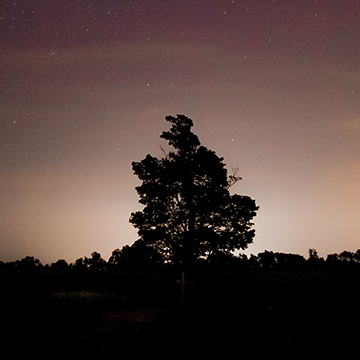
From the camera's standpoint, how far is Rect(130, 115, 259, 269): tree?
21859 millimetres

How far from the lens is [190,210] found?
22.1 meters

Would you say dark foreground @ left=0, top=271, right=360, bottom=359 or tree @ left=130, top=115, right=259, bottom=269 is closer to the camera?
dark foreground @ left=0, top=271, right=360, bottom=359

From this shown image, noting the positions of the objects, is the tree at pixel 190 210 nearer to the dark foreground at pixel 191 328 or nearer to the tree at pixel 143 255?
the tree at pixel 143 255

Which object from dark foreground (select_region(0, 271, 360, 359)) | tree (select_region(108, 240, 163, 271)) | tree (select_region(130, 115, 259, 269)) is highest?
tree (select_region(130, 115, 259, 269))

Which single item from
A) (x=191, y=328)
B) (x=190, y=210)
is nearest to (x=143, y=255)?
(x=190, y=210)

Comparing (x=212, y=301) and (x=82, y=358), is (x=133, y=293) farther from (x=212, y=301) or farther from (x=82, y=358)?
(x=82, y=358)

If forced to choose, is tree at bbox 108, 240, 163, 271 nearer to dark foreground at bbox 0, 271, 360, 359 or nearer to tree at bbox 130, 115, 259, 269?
tree at bbox 130, 115, 259, 269

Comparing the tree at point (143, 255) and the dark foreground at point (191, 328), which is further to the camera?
the tree at point (143, 255)

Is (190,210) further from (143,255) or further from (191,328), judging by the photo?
(191,328)

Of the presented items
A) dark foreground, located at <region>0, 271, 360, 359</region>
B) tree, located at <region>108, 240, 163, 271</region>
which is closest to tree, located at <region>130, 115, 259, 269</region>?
tree, located at <region>108, 240, 163, 271</region>

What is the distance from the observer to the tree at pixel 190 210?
71.7 feet

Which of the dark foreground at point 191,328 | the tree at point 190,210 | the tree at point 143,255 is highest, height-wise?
the tree at point 190,210

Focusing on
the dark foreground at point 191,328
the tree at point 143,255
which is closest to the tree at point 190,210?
the tree at point 143,255

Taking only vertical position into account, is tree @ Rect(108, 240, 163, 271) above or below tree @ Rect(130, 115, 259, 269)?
below
